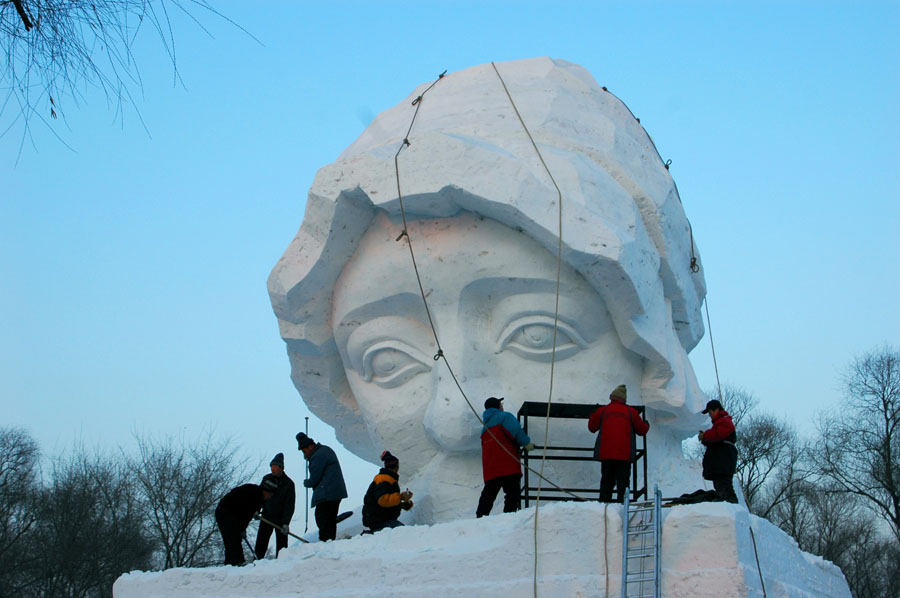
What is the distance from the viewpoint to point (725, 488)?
9.95 metres

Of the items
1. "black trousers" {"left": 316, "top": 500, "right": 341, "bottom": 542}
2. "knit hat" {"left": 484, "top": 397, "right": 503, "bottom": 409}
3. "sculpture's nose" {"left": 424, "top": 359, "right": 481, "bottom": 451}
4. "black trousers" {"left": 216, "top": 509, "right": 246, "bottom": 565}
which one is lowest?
"black trousers" {"left": 216, "top": 509, "right": 246, "bottom": 565}

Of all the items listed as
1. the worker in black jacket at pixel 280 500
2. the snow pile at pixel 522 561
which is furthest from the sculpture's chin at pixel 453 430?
the snow pile at pixel 522 561

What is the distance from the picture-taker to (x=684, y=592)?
824 cm

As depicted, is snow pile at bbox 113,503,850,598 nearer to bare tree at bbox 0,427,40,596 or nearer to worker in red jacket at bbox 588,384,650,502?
worker in red jacket at bbox 588,384,650,502

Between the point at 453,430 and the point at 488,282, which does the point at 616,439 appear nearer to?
the point at 453,430

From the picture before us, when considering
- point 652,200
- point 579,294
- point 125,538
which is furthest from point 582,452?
point 125,538

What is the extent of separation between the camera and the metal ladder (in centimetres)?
833

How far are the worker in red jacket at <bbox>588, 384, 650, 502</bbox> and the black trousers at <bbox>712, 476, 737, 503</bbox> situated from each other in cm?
77

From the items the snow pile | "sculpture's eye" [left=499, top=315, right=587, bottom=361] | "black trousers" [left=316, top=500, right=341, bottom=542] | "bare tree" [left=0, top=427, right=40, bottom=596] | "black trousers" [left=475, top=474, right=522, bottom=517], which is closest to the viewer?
the snow pile

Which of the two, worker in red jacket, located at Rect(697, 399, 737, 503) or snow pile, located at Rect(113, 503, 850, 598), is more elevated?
worker in red jacket, located at Rect(697, 399, 737, 503)

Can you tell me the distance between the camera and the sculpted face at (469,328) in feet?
37.1

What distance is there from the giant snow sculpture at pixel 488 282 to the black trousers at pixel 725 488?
65.5 inches

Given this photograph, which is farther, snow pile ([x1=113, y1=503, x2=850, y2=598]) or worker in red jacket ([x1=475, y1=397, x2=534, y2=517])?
worker in red jacket ([x1=475, y1=397, x2=534, y2=517])

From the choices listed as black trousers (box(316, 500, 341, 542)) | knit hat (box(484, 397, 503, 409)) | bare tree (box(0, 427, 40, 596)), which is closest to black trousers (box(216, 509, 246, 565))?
black trousers (box(316, 500, 341, 542))
